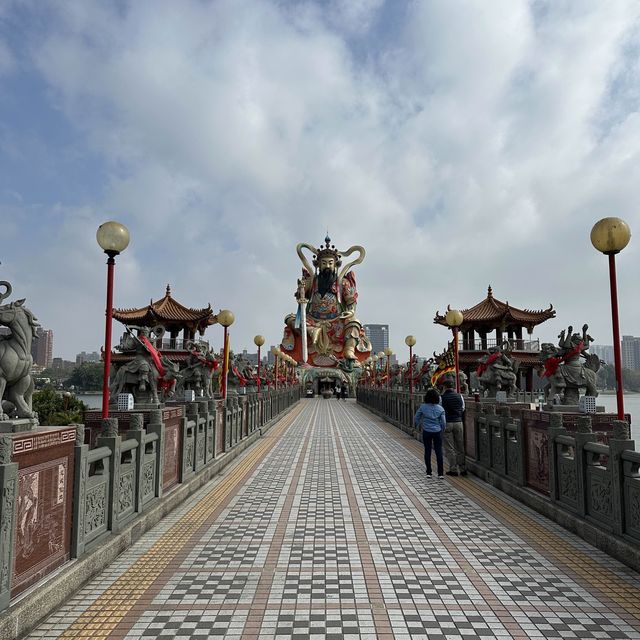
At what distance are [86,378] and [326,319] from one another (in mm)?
25010

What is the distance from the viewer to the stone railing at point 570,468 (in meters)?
4.62

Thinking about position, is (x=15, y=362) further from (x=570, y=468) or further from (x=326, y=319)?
(x=326, y=319)

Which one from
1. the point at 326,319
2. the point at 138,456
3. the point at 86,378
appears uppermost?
the point at 326,319

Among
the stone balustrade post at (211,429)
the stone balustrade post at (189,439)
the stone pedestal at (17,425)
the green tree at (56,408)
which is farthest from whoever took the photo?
the green tree at (56,408)

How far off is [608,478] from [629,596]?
1.21 m

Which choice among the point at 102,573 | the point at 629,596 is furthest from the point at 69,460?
the point at 629,596

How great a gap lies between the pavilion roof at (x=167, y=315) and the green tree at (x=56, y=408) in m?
19.2

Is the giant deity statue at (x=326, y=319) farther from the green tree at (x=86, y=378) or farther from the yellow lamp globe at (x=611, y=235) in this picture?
the yellow lamp globe at (x=611, y=235)

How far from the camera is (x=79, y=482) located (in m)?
4.12

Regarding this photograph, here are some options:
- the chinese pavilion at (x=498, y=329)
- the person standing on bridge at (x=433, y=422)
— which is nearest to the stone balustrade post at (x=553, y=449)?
the person standing on bridge at (x=433, y=422)

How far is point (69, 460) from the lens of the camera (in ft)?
13.3

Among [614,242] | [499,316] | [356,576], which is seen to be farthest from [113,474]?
[499,316]

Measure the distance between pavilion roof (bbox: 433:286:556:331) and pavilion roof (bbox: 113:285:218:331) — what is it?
18203mm

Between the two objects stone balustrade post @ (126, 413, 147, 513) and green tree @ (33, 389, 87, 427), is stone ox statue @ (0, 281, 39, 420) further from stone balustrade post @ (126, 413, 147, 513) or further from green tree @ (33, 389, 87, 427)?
green tree @ (33, 389, 87, 427)
